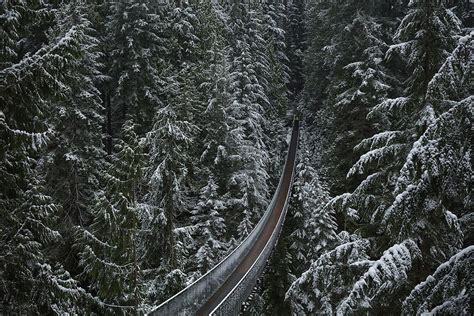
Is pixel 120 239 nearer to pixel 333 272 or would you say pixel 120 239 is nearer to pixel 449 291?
pixel 333 272

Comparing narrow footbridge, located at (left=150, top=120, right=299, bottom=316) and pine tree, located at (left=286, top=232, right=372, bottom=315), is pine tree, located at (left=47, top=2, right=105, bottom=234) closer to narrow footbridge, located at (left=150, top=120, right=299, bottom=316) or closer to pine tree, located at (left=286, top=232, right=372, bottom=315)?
narrow footbridge, located at (left=150, top=120, right=299, bottom=316)

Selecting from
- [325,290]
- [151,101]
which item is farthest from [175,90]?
[325,290]

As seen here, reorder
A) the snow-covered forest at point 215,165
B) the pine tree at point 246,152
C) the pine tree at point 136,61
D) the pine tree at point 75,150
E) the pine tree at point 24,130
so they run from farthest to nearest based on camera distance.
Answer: the pine tree at point 136,61 → the pine tree at point 246,152 → the pine tree at point 75,150 → the pine tree at point 24,130 → the snow-covered forest at point 215,165

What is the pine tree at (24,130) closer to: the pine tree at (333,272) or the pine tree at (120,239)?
the pine tree at (120,239)

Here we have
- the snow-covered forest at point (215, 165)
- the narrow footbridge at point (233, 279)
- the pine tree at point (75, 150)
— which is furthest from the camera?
the pine tree at point (75, 150)

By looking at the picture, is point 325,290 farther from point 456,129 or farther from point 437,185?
point 456,129

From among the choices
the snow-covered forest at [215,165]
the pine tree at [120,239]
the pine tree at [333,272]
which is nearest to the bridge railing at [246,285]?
the snow-covered forest at [215,165]

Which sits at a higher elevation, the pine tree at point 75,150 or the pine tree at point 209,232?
the pine tree at point 75,150

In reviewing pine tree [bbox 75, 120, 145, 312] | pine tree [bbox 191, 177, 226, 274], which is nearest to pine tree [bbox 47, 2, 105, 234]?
pine tree [bbox 75, 120, 145, 312]
